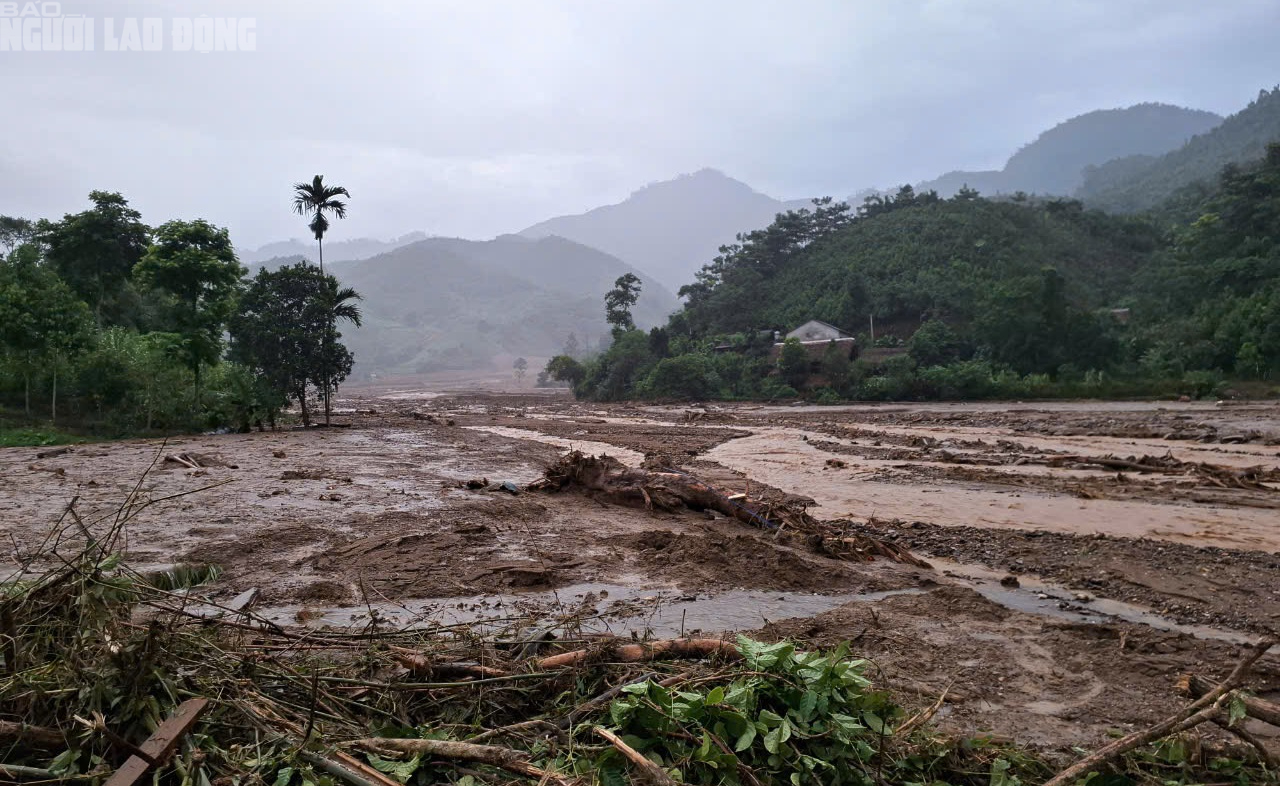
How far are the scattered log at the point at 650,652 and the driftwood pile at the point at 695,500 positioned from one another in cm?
512

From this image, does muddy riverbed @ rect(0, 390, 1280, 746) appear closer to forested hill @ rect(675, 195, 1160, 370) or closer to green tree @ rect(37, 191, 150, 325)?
green tree @ rect(37, 191, 150, 325)

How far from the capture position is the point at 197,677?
320cm

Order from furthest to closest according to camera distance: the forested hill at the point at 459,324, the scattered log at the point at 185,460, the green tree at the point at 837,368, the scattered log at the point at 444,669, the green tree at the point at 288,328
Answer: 1. the forested hill at the point at 459,324
2. the green tree at the point at 837,368
3. the green tree at the point at 288,328
4. the scattered log at the point at 185,460
5. the scattered log at the point at 444,669

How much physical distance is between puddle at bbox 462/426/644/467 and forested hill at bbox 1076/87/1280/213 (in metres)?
85.1

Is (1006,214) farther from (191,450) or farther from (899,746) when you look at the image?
(899,746)

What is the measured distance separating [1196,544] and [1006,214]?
5893cm

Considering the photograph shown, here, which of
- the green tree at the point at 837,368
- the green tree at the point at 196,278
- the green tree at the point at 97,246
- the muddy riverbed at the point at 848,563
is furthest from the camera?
the green tree at the point at 837,368

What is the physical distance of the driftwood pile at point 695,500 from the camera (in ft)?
29.3

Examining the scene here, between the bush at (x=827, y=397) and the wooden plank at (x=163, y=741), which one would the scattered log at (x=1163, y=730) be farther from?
the bush at (x=827, y=397)

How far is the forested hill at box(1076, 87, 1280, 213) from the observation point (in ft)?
281

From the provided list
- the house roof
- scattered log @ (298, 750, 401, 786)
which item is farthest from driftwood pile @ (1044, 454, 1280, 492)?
the house roof

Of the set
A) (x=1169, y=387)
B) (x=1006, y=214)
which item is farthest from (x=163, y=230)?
(x=1006, y=214)

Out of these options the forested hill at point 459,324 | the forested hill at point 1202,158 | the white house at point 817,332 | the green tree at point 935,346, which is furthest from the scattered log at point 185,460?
the forested hill at point 459,324

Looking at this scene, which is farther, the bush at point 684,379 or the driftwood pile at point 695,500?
the bush at point 684,379
